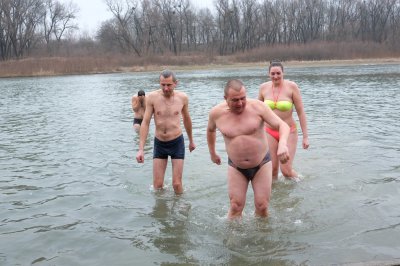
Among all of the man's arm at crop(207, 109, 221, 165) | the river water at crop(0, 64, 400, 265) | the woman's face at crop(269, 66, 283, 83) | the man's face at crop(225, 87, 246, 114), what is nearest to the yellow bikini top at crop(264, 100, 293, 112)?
the woman's face at crop(269, 66, 283, 83)

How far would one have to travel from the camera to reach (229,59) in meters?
61.7

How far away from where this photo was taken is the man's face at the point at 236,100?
4590 millimetres

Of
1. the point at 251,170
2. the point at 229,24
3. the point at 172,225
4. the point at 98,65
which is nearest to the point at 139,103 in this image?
the point at 172,225

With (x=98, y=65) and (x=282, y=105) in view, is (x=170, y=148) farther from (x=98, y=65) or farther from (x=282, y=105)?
(x=98, y=65)

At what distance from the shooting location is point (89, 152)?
10562mm

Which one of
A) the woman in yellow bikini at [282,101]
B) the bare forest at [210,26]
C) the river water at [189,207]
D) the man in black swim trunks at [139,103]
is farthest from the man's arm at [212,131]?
the bare forest at [210,26]

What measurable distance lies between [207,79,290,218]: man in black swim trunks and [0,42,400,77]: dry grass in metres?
48.9

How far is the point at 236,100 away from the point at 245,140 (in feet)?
1.71

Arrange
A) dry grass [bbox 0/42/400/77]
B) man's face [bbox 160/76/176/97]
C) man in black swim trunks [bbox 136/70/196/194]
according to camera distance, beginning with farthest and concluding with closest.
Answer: dry grass [bbox 0/42/400/77], man in black swim trunks [bbox 136/70/196/194], man's face [bbox 160/76/176/97]

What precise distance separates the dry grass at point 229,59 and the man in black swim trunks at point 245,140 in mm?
48885

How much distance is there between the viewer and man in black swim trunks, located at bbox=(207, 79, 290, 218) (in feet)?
15.8

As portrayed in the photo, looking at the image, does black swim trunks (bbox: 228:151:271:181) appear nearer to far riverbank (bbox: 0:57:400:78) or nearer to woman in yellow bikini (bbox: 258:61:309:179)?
woman in yellow bikini (bbox: 258:61:309:179)

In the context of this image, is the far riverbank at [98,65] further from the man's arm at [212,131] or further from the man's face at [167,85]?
the man's arm at [212,131]

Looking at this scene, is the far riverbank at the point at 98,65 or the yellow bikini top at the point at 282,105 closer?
the yellow bikini top at the point at 282,105
